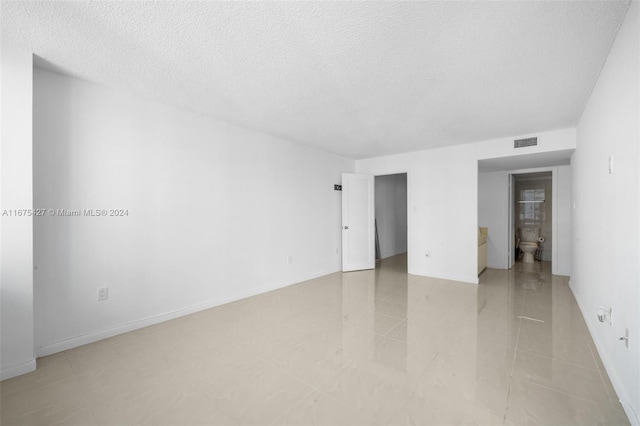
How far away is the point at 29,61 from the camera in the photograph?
2096mm

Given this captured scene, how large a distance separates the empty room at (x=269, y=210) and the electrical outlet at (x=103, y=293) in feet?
0.05

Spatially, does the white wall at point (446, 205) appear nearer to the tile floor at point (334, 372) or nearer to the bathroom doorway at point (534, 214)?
the tile floor at point (334, 372)

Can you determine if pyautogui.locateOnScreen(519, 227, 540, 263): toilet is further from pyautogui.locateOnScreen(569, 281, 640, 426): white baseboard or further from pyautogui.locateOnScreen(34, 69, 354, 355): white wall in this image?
pyautogui.locateOnScreen(34, 69, 354, 355): white wall

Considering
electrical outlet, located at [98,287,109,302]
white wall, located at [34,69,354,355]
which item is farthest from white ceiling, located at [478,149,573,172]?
electrical outlet, located at [98,287,109,302]

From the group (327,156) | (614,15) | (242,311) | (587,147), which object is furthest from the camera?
(327,156)

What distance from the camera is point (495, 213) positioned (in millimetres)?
5965

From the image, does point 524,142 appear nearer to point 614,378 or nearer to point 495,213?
point 495,213

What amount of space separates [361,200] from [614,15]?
426 centimetres

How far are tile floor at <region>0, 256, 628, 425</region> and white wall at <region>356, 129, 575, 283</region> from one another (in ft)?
4.76

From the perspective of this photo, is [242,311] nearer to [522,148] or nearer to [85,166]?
[85,166]

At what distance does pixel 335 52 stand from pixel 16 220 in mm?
2749

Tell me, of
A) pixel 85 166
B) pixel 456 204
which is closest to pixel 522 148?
pixel 456 204

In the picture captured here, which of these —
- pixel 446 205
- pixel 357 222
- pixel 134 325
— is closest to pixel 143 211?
pixel 134 325

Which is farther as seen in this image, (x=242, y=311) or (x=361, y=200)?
(x=361, y=200)
